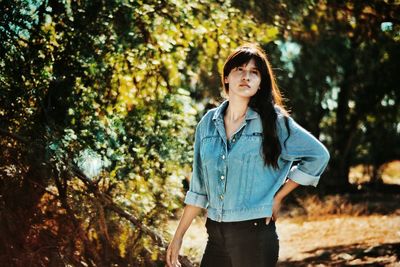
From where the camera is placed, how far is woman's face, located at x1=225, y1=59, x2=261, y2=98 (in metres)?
2.87

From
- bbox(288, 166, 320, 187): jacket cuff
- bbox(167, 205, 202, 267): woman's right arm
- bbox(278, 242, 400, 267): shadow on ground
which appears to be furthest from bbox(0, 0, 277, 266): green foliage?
bbox(278, 242, 400, 267): shadow on ground

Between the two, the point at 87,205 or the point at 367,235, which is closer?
the point at 87,205

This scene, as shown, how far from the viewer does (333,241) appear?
322 inches

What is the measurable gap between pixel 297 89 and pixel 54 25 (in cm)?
1229

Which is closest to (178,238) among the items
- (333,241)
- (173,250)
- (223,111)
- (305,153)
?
(173,250)

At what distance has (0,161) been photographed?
4.27 meters

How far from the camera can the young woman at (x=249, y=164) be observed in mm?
2650

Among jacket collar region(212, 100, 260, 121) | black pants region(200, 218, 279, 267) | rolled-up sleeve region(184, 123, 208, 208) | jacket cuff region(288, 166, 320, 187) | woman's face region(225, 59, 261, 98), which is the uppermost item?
woman's face region(225, 59, 261, 98)

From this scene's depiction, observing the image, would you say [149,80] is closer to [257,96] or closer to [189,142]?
[189,142]

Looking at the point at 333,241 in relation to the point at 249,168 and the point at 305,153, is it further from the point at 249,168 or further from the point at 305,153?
the point at 249,168

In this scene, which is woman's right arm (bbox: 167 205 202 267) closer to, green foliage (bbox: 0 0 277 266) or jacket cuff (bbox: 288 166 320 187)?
jacket cuff (bbox: 288 166 320 187)

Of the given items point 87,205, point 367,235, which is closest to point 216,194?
point 87,205

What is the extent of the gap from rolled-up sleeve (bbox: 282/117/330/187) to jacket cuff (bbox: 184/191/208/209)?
0.56 meters

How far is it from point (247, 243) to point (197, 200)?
0.48 m
